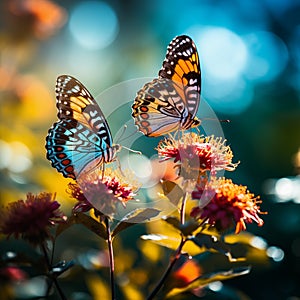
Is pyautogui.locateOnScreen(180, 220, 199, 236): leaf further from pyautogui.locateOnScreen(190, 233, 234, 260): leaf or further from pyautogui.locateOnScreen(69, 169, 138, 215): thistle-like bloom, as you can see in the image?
pyautogui.locateOnScreen(69, 169, 138, 215): thistle-like bloom

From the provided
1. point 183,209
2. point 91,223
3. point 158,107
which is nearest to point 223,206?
point 183,209

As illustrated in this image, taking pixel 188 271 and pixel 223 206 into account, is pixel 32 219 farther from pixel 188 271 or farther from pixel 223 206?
pixel 188 271

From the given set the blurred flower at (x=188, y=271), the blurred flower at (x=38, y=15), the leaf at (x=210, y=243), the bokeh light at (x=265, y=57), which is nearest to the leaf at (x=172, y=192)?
the leaf at (x=210, y=243)

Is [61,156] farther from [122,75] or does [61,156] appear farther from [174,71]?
[122,75]

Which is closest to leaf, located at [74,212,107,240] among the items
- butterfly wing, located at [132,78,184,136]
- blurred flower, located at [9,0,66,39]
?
butterfly wing, located at [132,78,184,136]

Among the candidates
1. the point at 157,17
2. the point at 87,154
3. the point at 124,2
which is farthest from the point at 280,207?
the point at 124,2

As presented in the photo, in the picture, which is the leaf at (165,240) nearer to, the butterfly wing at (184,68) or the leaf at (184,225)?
the leaf at (184,225)
